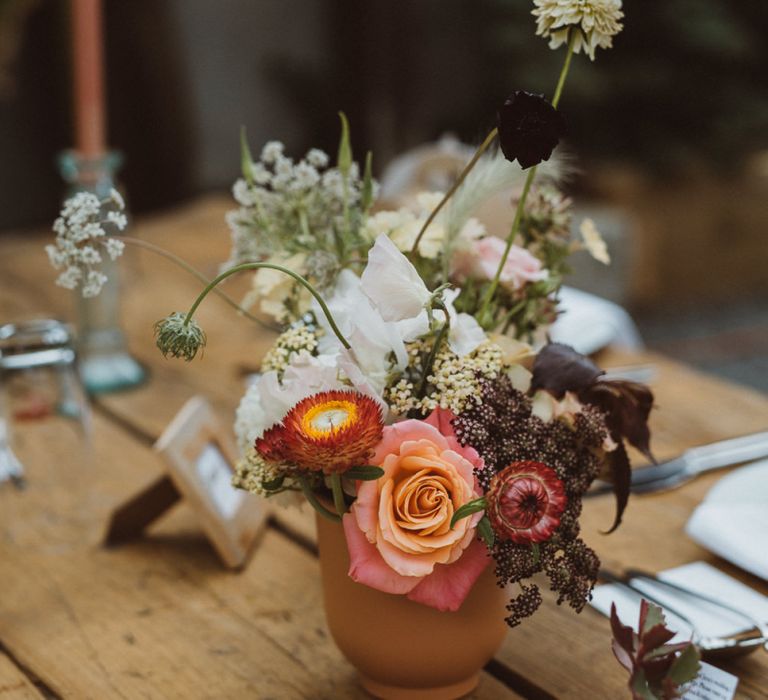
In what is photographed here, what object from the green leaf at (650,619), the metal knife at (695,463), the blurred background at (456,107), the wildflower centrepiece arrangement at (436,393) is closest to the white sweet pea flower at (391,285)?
the wildflower centrepiece arrangement at (436,393)

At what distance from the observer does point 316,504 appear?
636 mm

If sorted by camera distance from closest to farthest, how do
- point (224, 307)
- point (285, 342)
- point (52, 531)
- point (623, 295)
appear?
1. point (285, 342)
2. point (52, 531)
3. point (224, 307)
4. point (623, 295)

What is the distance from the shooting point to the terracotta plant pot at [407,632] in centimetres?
67

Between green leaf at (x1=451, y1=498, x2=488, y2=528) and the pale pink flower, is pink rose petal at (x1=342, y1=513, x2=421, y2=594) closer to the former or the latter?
green leaf at (x1=451, y1=498, x2=488, y2=528)

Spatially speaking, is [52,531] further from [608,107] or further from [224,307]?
[608,107]

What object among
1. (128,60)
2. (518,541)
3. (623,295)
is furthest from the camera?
(623,295)

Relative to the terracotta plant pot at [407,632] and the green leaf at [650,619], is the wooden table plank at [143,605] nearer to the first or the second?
the terracotta plant pot at [407,632]

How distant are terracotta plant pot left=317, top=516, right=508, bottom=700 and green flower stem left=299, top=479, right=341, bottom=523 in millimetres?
22

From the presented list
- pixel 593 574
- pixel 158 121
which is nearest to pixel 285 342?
pixel 593 574

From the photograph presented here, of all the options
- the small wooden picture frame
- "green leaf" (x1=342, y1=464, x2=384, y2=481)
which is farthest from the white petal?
the small wooden picture frame

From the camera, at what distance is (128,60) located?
123 inches

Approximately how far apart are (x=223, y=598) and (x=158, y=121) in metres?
2.49

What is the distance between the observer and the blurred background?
3.12m

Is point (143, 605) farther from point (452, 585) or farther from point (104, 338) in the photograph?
point (104, 338)
